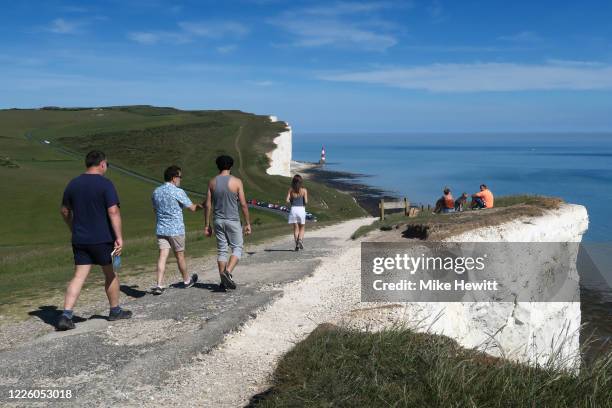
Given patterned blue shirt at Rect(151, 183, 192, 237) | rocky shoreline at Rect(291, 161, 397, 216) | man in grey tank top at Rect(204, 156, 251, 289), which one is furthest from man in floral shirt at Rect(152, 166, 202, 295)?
rocky shoreline at Rect(291, 161, 397, 216)

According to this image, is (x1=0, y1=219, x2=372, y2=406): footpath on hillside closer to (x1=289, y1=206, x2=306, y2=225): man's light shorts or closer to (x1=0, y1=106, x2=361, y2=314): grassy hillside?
(x1=0, y1=106, x2=361, y2=314): grassy hillside

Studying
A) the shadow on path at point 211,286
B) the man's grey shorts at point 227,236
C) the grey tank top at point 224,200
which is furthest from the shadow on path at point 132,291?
the grey tank top at point 224,200

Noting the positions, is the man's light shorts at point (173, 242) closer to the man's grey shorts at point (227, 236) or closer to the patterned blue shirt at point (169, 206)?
the patterned blue shirt at point (169, 206)

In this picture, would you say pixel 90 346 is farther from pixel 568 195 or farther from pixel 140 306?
pixel 568 195

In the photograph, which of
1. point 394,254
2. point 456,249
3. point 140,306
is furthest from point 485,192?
point 140,306

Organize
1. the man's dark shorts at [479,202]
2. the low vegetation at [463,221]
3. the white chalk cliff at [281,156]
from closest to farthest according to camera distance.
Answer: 1. the low vegetation at [463,221]
2. the man's dark shorts at [479,202]
3. the white chalk cliff at [281,156]

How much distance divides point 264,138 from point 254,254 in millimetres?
77951

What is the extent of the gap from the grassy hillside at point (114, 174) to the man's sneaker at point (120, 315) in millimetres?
3221

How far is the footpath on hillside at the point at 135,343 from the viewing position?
19.8 feet

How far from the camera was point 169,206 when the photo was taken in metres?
10.0

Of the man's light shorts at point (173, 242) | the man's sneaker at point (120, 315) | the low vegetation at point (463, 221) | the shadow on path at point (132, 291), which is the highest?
the man's light shorts at point (173, 242)

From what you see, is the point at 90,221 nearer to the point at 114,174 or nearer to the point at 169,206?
the point at 169,206

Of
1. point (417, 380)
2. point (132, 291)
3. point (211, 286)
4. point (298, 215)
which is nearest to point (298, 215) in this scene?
point (298, 215)

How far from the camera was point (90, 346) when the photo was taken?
7.15m
